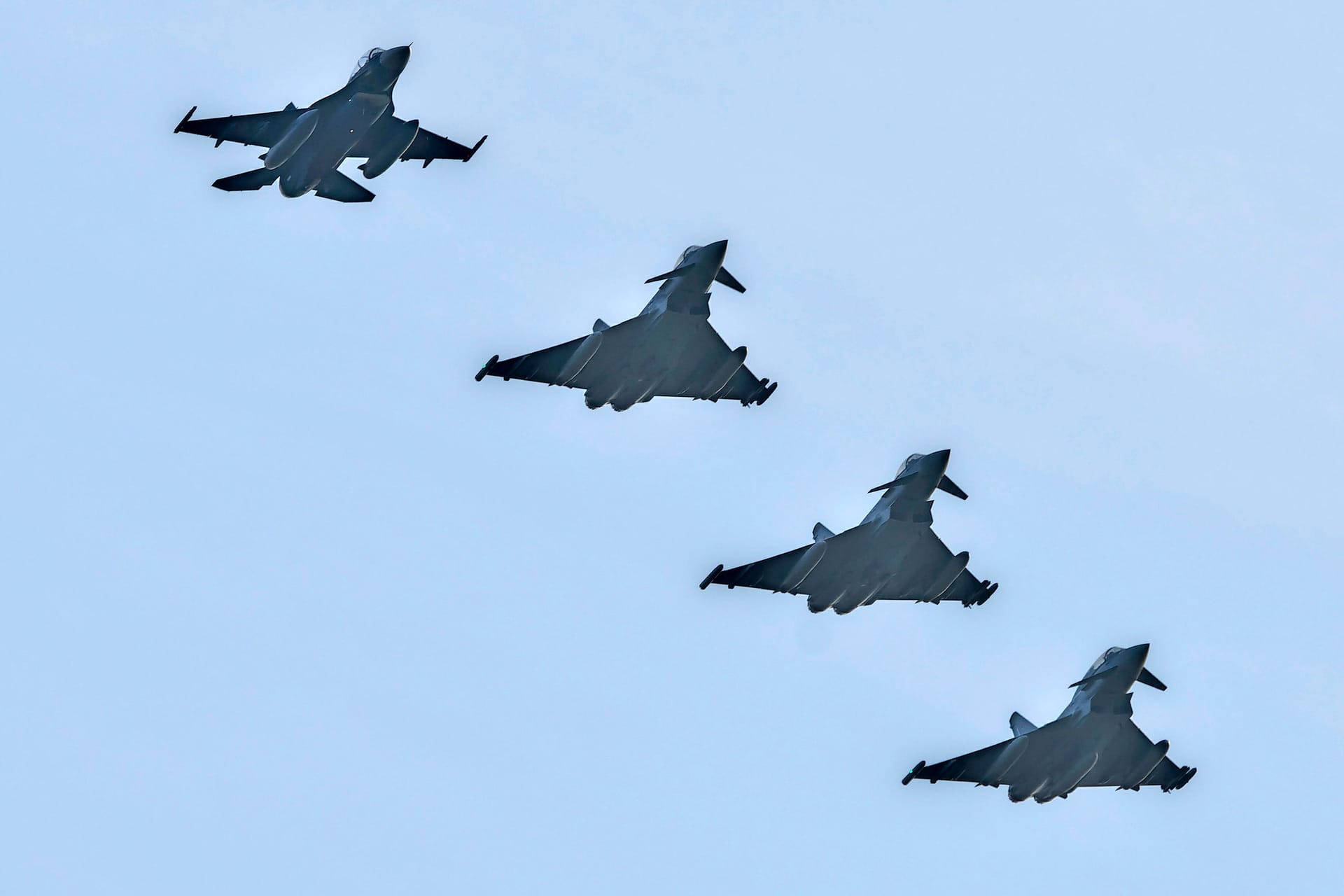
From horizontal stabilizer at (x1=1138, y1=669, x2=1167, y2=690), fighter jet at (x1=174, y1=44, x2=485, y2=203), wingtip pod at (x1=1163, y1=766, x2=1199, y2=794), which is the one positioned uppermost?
fighter jet at (x1=174, y1=44, x2=485, y2=203)

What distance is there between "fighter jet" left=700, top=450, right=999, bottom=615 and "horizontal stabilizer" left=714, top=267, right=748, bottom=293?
10519 millimetres

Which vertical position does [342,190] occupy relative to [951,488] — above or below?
above

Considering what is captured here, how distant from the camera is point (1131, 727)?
8644 centimetres

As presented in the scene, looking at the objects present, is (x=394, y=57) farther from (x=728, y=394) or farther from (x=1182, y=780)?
(x=1182, y=780)

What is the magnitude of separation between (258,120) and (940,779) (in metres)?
40.6

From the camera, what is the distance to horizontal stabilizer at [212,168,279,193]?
84.0m

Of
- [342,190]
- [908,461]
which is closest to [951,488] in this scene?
[908,461]

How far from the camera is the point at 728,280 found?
81.1 meters

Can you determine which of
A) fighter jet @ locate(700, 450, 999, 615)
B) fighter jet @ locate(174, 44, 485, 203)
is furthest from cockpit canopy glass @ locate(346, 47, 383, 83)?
fighter jet @ locate(700, 450, 999, 615)

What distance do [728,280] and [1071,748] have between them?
25.2m

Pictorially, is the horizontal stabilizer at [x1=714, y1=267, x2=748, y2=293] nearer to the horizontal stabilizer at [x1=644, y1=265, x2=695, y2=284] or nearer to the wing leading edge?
the horizontal stabilizer at [x1=644, y1=265, x2=695, y2=284]

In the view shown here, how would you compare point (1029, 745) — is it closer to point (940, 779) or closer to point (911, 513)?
point (940, 779)

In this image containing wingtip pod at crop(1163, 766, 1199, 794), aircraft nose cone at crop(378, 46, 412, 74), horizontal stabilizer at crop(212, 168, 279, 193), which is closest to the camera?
aircraft nose cone at crop(378, 46, 412, 74)

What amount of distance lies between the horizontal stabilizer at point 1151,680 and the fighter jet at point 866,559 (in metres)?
8.90
